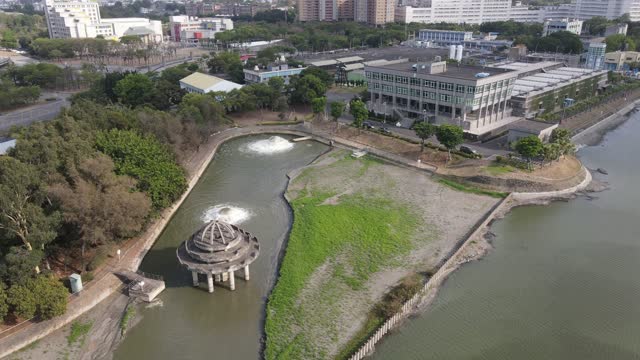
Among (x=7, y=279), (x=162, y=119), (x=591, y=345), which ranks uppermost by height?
(x=162, y=119)

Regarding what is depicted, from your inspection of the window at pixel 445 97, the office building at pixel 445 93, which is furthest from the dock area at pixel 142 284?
the window at pixel 445 97

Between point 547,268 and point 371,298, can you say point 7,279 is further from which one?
point 547,268

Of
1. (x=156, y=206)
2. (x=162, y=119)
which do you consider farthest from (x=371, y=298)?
(x=162, y=119)

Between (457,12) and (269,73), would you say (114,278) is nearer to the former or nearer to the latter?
(269,73)

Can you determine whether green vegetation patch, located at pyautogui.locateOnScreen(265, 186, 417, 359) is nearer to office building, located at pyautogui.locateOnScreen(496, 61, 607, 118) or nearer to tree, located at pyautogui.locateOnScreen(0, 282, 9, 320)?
tree, located at pyautogui.locateOnScreen(0, 282, 9, 320)


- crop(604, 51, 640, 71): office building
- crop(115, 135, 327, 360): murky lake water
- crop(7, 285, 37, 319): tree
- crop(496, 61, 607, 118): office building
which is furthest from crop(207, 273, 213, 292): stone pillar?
crop(604, 51, 640, 71): office building
